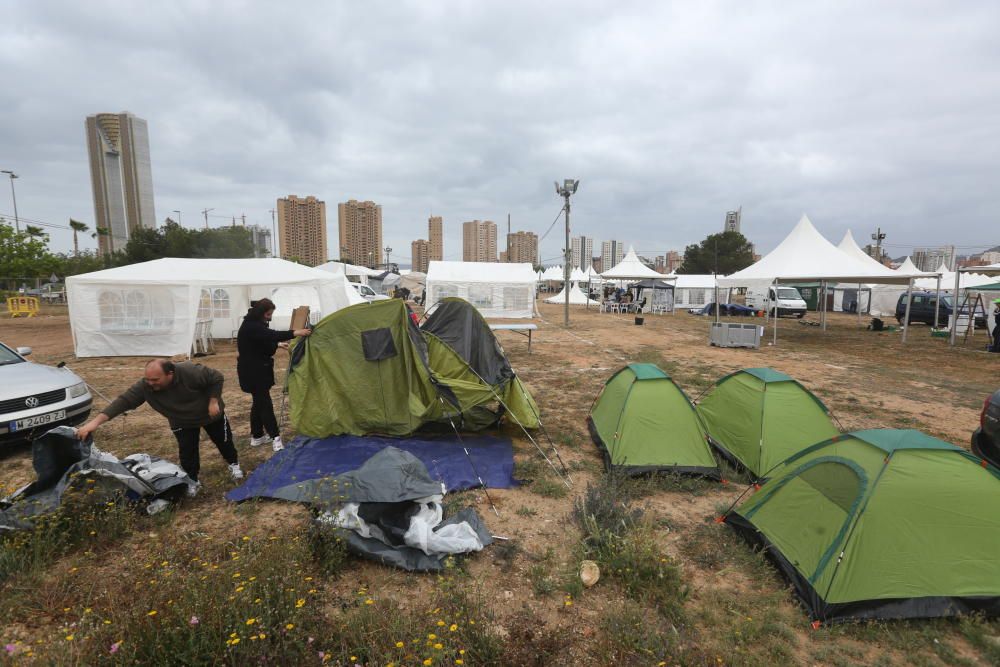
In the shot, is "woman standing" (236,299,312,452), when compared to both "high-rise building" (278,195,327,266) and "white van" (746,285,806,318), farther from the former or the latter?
"high-rise building" (278,195,327,266)

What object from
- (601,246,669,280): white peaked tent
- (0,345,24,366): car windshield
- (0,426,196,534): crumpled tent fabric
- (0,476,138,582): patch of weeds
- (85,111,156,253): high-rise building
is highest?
(85,111,156,253): high-rise building

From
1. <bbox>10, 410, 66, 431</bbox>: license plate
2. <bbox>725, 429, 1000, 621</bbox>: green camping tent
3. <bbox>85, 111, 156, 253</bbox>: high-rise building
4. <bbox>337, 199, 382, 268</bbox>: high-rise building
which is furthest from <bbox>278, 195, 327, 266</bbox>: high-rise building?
<bbox>725, 429, 1000, 621</bbox>: green camping tent

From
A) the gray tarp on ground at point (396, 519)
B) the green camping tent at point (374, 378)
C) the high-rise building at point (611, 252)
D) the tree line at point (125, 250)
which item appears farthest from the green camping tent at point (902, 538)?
the high-rise building at point (611, 252)

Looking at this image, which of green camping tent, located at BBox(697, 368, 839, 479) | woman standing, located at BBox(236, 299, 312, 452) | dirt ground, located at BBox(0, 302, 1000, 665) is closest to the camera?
dirt ground, located at BBox(0, 302, 1000, 665)

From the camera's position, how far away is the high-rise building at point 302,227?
7038 centimetres

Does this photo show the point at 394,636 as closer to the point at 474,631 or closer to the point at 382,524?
the point at 474,631

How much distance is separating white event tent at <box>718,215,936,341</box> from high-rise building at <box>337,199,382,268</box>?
214ft

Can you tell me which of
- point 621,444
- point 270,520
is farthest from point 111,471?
point 621,444

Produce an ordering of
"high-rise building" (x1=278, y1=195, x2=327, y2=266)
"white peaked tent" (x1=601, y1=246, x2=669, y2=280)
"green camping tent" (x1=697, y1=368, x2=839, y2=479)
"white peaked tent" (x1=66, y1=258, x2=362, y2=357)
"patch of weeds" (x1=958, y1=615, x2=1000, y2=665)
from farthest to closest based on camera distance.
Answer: "high-rise building" (x1=278, y1=195, x2=327, y2=266) → "white peaked tent" (x1=601, y1=246, x2=669, y2=280) → "white peaked tent" (x1=66, y1=258, x2=362, y2=357) → "green camping tent" (x1=697, y1=368, x2=839, y2=479) → "patch of weeds" (x1=958, y1=615, x2=1000, y2=665)

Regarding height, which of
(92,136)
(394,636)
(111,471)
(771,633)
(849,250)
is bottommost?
(771,633)

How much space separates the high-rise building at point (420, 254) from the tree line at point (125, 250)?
53.1 m

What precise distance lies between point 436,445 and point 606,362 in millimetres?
7252

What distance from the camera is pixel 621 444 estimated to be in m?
5.33

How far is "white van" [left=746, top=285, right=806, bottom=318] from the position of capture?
2652cm
